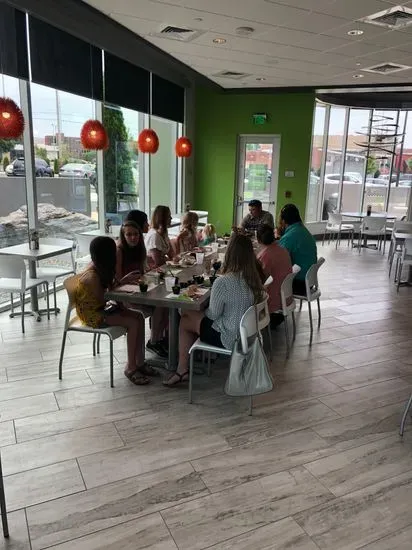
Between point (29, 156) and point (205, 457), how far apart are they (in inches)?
164

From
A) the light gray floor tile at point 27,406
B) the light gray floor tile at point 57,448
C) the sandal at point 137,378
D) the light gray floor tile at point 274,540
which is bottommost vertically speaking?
the light gray floor tile at point 274,540

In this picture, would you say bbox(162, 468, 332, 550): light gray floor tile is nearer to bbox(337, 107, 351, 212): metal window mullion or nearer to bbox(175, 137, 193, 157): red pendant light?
bbox(175, 137, 193, 157): red pendant light

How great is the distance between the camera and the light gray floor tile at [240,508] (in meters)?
2.12

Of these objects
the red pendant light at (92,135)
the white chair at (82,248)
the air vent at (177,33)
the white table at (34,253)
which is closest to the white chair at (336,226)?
the air vent at (177,33)

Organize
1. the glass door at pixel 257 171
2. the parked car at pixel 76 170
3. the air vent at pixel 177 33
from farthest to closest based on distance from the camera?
1. the glass door at pixel 257 171
2. the parked car at pixel 76 170
3. the air vent at pixel 177 33

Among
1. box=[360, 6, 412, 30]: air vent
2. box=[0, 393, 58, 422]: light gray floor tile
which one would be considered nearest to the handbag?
box=[0, 393, 58, 422]: light gray floor tile

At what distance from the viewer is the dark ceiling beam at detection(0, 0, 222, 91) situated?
185 inches

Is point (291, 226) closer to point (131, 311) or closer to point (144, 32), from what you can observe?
point (131, 311)

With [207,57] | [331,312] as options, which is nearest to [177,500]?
[331,312]

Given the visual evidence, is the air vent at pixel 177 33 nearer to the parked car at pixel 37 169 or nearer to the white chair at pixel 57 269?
the parked car at pixel 37 169

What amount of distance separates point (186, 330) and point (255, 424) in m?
0.89

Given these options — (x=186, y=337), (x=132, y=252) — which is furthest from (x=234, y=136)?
(x=186, y=337)

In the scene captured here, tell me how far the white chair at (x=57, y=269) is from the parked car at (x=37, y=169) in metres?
0.84

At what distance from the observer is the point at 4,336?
442 cm
